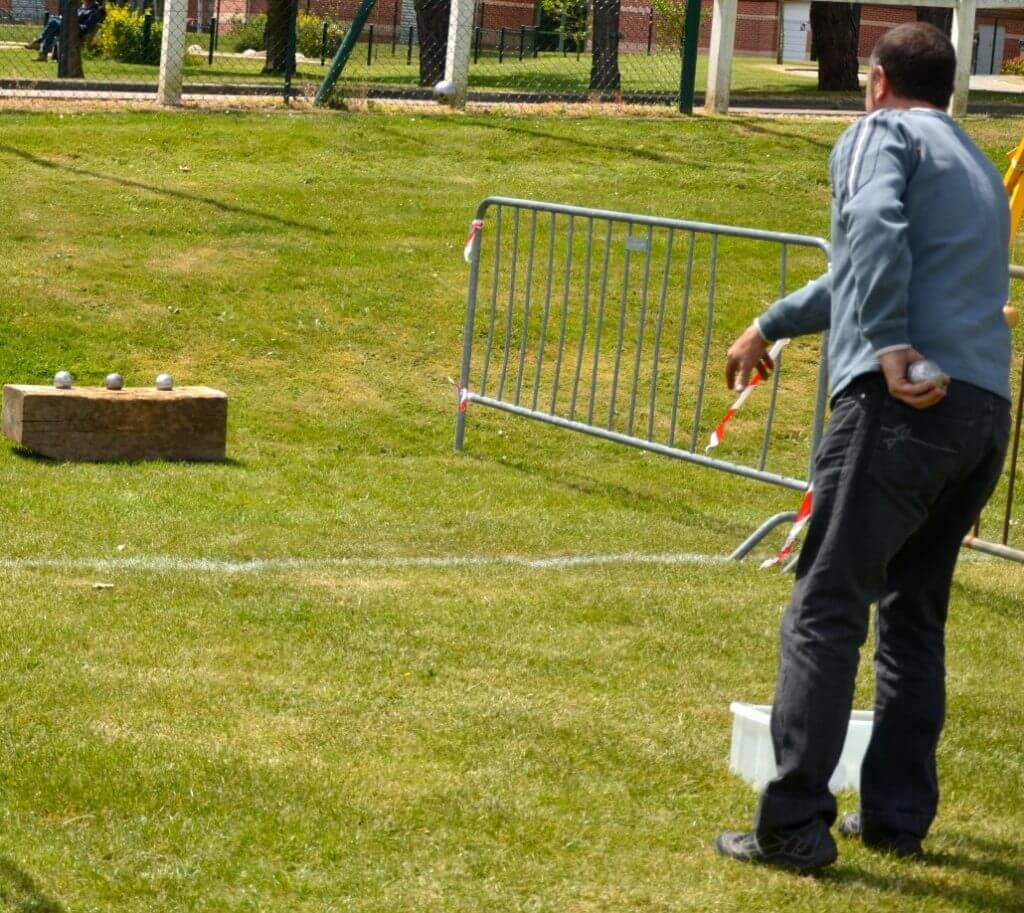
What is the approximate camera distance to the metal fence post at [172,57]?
59.5ft

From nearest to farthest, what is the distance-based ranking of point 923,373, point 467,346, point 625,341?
point 923,373 < point 467,346 < point 625,341

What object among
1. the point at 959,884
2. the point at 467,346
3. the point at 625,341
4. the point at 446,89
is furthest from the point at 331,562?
the point at 446,89

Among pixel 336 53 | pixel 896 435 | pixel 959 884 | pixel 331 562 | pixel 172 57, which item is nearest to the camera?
pixel 896 435

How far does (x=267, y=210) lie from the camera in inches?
584

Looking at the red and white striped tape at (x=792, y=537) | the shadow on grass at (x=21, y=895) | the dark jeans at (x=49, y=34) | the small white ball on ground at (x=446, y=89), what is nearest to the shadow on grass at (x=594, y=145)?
the small white ball on ground at (x=446, y=89)

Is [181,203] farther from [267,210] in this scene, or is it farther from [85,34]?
[85,34]

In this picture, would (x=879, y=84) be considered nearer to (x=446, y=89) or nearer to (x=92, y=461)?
(x=92, y=461)

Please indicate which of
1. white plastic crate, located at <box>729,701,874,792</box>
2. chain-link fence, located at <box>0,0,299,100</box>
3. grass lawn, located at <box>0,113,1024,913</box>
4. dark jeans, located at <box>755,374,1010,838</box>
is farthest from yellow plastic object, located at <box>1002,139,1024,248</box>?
chain-link fence, located at <box>0,0,299,100</box>

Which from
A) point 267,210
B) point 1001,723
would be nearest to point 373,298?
point 267,210

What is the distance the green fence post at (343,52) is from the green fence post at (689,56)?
3247 mm

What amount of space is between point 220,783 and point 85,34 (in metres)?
27.1

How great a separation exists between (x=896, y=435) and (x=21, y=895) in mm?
2232

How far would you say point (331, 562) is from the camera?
24.7 feet

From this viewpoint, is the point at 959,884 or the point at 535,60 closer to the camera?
the point at 959,884
